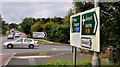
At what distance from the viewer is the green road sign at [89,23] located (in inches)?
186

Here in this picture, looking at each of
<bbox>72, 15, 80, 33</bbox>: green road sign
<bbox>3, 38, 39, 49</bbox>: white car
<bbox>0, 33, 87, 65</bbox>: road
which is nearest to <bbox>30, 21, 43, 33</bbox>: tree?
<bbox>3, 38, 39, 49</bbox>: white car

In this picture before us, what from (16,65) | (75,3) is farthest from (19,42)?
(75,3)

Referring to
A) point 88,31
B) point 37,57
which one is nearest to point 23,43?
point 37,57

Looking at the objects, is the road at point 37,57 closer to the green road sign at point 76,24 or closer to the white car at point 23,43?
the white car at point 23,43

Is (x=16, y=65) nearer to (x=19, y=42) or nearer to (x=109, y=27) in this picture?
(x=109, y=27)

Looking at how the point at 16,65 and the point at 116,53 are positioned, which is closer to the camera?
the point at 116,53

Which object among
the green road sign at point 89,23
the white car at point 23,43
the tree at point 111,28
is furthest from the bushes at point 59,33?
the green road sign at point 89,23

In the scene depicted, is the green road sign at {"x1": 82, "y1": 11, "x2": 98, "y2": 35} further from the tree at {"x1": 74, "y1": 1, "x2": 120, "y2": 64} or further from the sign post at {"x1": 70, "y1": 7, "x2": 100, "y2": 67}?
the tree at {"x1": 74, "y1": 1, "x2": 120, "y2": 64}

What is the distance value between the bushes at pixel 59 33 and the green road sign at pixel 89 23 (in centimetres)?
2221

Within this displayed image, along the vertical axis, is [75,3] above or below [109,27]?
above

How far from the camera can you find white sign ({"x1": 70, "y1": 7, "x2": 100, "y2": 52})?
15.1 feet

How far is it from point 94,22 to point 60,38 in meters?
24.4

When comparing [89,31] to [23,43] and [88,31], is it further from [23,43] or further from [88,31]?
[23,43]

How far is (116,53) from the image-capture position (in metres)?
7.58
